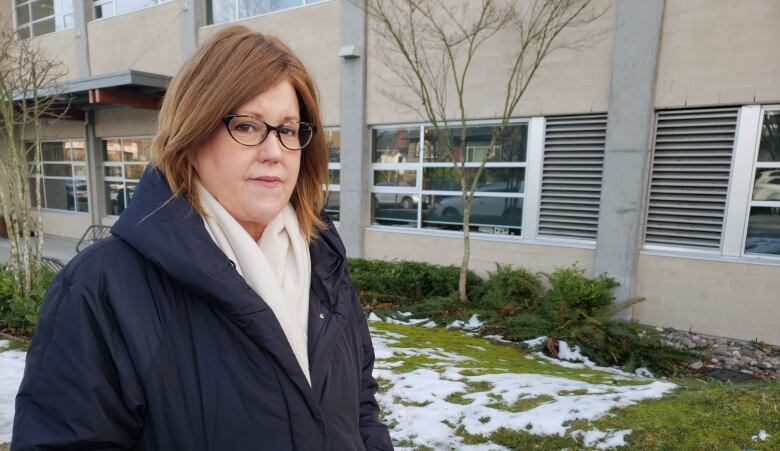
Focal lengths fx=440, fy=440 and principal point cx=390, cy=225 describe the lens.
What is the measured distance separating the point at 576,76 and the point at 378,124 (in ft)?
12.1

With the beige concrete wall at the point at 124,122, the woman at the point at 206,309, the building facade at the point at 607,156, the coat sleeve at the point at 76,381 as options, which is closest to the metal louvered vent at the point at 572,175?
the building facade at the point at 607,156

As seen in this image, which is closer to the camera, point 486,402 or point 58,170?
point 486,402

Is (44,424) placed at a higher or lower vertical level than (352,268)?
higher

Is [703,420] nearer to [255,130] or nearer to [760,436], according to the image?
[760,436]

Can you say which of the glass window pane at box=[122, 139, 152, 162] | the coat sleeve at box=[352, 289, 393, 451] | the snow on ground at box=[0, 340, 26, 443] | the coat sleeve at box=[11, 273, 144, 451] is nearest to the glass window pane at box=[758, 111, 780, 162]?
the coat sleeve at box=[352, 289, 393, 451]

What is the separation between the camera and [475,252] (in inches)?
305

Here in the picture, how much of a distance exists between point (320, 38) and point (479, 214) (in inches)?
193

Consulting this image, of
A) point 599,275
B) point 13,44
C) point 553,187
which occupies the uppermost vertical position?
point 13,44

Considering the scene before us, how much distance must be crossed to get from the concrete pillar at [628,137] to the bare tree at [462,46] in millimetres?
470

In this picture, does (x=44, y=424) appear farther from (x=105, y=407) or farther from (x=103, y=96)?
(x=103, y=96)

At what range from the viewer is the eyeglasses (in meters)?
1.17

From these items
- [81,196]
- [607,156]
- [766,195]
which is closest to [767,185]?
[766,195]

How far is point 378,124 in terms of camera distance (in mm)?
8734

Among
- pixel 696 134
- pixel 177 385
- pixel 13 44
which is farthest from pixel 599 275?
pixel 13 44
